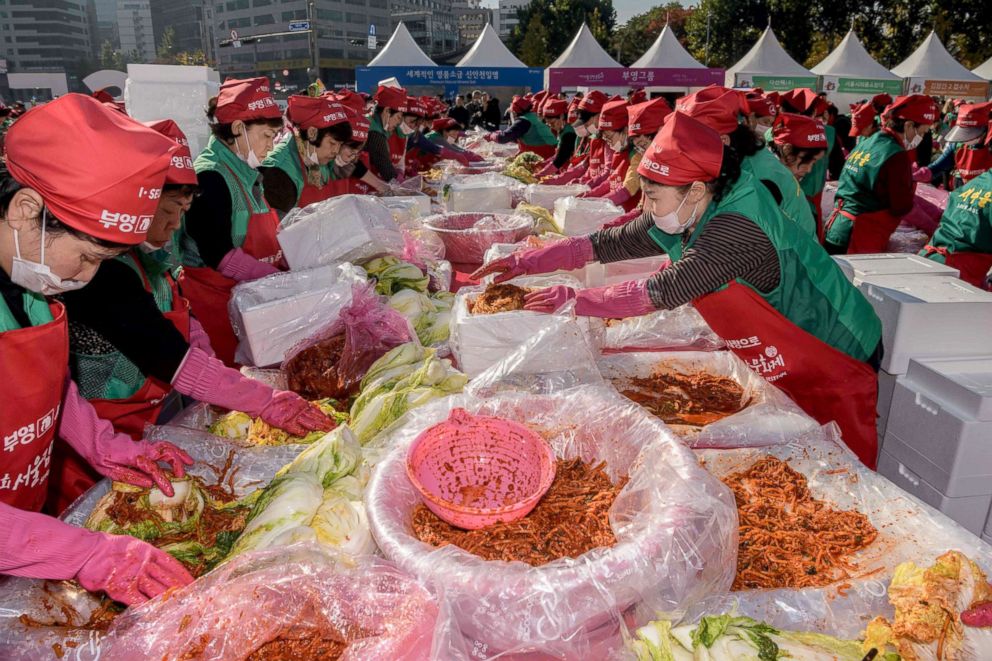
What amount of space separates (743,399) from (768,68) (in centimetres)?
2177

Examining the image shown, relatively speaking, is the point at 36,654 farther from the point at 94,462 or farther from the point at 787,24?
the point at 787,24

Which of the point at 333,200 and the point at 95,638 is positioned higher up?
the point at 333,200

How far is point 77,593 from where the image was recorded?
142cm

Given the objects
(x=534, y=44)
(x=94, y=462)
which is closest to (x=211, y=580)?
(x=94, y=462)

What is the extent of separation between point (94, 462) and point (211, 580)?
28.5 inches

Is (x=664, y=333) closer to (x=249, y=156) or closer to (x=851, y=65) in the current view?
(x=249, y=156)

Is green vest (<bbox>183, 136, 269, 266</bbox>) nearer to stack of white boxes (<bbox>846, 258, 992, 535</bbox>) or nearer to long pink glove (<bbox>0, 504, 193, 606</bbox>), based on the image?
long pink glove (<bbox>0, 504, 193, 606</bbox>)

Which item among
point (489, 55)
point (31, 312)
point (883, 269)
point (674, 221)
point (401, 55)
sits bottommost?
point (883, 269)

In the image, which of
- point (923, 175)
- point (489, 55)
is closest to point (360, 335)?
point (923, 175)

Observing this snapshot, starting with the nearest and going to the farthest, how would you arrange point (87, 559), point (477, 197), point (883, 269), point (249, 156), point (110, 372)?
point (87, 559) → point (110, 372) → point (883, 269) → point (249, 156) → point (477, 197)

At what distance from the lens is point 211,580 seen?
1270 millimetres

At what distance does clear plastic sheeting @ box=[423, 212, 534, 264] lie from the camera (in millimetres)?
4426

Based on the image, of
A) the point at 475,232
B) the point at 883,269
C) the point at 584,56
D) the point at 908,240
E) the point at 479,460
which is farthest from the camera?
the point at 584,56

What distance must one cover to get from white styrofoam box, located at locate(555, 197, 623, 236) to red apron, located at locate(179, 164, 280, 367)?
7.67ft
